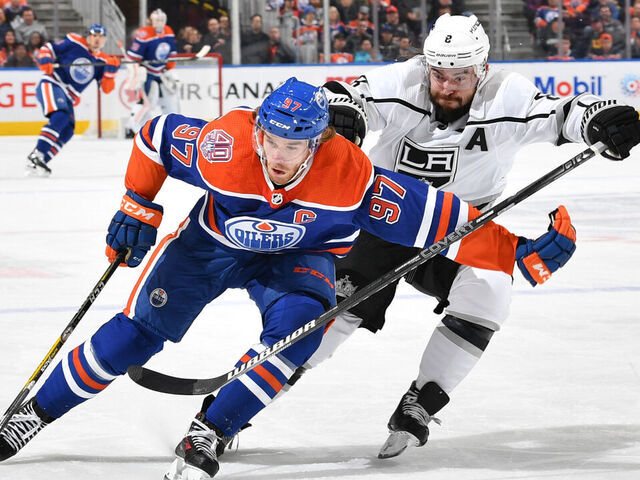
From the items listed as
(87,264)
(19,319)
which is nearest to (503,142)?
(19,319)

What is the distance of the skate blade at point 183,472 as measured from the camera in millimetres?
2104

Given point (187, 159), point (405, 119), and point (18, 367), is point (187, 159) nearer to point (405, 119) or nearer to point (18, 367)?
point (405, 119)

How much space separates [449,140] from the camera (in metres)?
2.64

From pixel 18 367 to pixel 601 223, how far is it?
344cm

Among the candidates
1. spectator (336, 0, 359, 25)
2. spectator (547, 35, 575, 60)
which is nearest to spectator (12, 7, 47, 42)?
spectator (336, 0, 359, 25)

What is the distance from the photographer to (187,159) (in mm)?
2305

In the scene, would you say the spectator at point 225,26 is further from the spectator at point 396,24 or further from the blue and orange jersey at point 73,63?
the blue and orange jersey at point 73,63

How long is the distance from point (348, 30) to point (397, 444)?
9998 millimetres

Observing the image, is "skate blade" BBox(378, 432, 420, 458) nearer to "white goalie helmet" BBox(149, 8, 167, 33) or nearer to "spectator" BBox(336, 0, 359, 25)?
"white goalie helmet" BBox(149, 8, 167, 33)

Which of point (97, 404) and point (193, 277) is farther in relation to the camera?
point (97, 404)

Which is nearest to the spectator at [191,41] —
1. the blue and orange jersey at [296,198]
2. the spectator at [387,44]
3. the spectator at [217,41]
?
the spectator at [217,41]

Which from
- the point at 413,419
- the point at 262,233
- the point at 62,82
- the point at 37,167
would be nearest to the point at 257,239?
the point at 262,233

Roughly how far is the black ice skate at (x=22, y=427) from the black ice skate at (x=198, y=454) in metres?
0.32

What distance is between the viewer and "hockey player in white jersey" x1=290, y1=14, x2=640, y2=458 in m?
2.48
